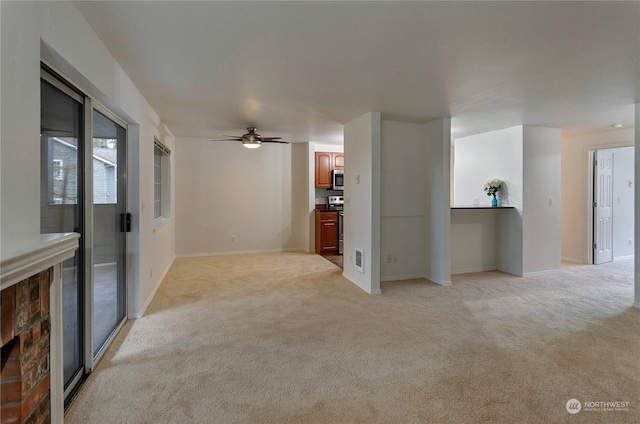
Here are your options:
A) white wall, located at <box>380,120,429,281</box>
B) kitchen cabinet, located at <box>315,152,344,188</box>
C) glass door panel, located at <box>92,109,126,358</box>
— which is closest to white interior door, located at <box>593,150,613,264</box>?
white wall, located at <box>380,120,429,281</box>

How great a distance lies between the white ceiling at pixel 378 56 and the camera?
179 centimetres

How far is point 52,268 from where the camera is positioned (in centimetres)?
139

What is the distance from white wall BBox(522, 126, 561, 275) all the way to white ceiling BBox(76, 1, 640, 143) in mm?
832

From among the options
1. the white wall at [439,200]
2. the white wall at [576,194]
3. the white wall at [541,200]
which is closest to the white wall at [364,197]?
the white wall at [439,200]

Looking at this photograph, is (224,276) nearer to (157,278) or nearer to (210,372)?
(157,278)

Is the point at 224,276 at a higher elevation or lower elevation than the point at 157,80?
lower

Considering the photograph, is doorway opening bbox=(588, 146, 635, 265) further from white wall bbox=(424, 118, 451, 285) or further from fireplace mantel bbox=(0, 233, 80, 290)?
fireplace mantel bbox=(0, 233, 80, 290)

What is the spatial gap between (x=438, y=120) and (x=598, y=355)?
3149mm

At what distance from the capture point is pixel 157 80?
9.32 feet

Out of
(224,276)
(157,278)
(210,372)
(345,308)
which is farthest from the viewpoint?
(224,276)

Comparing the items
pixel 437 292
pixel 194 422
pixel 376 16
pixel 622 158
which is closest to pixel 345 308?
pixel 437 292

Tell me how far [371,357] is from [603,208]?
5.90m

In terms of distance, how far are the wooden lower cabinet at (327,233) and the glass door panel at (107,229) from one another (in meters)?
3.94

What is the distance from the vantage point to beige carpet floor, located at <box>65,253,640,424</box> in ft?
5.94
